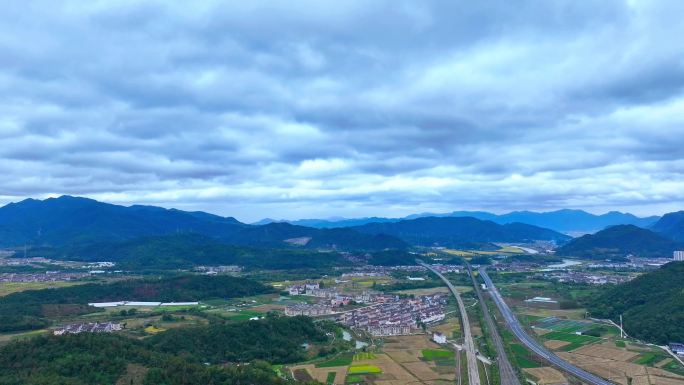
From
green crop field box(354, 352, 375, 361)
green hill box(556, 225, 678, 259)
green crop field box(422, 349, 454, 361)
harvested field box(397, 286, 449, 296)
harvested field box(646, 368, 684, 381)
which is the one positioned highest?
green hill box(556, 225, 678, 259)

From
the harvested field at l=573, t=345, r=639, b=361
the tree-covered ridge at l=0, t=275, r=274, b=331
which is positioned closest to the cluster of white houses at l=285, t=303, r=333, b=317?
the tree-covered ridge at l=0, t=275, r=274, b=331

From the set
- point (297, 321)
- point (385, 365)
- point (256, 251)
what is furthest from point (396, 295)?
point (256, 251)

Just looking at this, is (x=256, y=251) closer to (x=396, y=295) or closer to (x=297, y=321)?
(x=396, y=295)

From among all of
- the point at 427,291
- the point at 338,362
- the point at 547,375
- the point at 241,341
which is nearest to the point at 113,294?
the point at 241,341

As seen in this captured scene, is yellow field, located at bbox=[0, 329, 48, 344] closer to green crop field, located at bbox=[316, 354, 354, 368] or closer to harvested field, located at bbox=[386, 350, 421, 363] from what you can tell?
green crop field, located at bbox=[316, 354, 354, 368]

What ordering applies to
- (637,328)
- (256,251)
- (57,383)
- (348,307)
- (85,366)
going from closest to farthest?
(57,383), (85,366), (637,328), (348,307), (256,251)

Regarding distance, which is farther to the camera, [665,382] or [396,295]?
[396,295]
